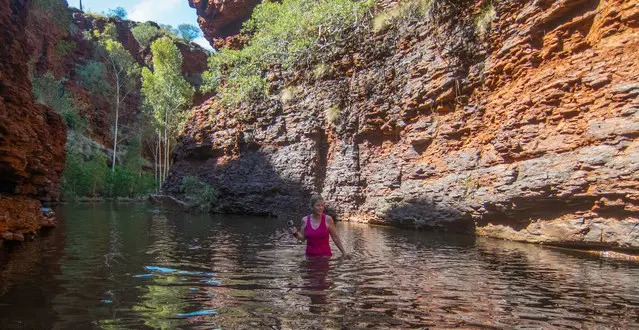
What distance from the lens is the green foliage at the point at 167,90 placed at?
4016cm

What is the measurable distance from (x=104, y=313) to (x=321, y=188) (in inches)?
667

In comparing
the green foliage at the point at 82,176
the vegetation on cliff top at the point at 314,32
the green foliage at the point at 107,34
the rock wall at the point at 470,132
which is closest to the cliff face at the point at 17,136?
the rock wall at the point at 470,132

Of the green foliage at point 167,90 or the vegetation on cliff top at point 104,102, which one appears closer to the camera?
the vegetation on cliff top at point 104,102

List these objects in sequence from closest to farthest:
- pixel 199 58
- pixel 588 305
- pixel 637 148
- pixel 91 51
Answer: pixel 588 305, pixel 637 148, pixel 91 51, pixel 199 58

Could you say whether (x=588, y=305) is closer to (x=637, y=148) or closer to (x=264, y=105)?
(x=637, y=148)

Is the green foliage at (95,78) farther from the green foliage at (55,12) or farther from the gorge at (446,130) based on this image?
the gorge at (446,130)

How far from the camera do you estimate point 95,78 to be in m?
43.7

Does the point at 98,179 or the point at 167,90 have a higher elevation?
the point at 167,90

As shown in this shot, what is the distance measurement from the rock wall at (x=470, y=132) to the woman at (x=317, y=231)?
6716mm

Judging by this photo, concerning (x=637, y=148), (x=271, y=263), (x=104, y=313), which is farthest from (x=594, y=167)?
(x=104, y=313)

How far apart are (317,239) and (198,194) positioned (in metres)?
18.6

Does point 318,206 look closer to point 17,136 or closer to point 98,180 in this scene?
point 17,136

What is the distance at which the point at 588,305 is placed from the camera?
4.21 meters

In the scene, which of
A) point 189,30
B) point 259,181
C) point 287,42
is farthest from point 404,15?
point 189,30
